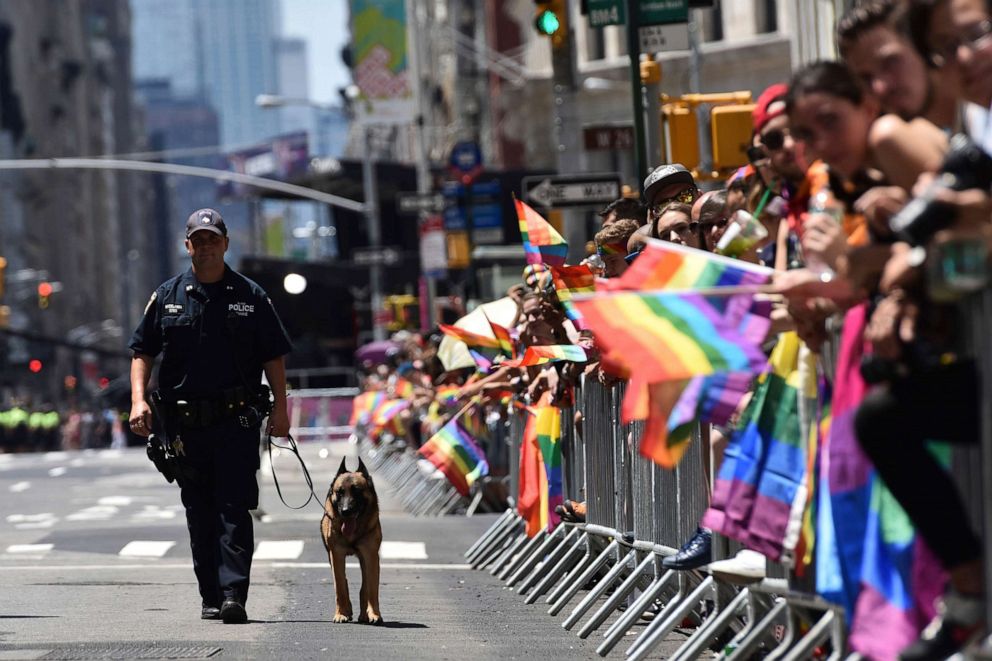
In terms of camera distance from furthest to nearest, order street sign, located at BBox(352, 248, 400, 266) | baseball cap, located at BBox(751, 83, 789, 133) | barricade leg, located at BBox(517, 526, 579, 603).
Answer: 1. street sign, located at BBox(352, 248, 400, 266)
2. barricade leg, located at BBox(517, 526, 579, 603)
3. baseball cap, located at BBox(751, 83, 789, 133)

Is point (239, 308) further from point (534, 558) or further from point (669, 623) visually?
point (669, 623)

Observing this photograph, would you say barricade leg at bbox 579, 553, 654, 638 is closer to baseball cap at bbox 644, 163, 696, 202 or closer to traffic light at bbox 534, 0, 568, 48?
baseball cap at bbox 644, 163, 696, 202

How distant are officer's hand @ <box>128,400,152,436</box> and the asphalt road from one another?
865 millimetres

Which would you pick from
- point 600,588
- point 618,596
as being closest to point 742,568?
point 618,596

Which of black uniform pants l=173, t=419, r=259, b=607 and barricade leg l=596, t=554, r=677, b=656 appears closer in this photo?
barricade leg l=596, t=554, r=677, b=656

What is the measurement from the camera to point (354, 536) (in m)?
10.6

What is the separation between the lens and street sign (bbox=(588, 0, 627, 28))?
704 inches

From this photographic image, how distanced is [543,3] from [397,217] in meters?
68.4

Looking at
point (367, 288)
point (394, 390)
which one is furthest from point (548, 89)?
point (394, 390)

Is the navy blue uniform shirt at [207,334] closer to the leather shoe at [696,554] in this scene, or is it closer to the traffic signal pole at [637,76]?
the leather shoe at [696,554]

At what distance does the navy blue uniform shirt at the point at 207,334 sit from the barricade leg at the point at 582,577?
181 cm

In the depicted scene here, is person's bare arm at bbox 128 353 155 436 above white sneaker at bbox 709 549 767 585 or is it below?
above

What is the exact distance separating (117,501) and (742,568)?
2023 centimetres

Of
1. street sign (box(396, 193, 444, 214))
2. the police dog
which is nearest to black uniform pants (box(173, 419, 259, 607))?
the police dog
